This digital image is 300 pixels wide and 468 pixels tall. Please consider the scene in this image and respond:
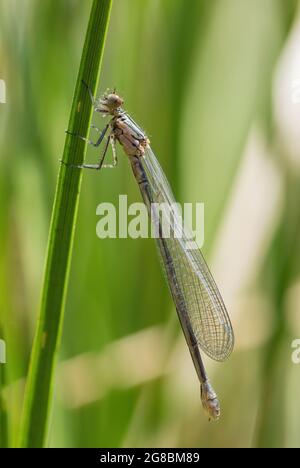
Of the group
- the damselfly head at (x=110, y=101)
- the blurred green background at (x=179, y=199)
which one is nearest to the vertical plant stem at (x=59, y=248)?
the blurred green background at (x=179, y=199)

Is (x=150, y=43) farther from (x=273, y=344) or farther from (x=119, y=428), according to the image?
(x=119, y=428)

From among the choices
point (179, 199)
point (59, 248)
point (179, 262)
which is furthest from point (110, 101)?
point (59, 248)

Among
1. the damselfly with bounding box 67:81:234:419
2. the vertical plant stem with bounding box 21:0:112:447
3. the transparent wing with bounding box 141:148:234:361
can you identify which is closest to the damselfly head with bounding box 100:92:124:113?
the damselfly with bounding box 67:81:234:419

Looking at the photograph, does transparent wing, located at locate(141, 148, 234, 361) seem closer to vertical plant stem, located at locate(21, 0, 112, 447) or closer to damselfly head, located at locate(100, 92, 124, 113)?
damselfly head, located at locate(100, 92, 124, 113)

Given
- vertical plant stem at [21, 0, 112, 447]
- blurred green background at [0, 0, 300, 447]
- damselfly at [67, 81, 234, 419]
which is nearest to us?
vertical plant stem at [21, 0, 112, 447]

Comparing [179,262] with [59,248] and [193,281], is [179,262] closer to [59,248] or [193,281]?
[193,281]

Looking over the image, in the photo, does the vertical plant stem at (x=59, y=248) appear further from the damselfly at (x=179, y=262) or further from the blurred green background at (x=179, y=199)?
the damselfly at (x=179, y=262)

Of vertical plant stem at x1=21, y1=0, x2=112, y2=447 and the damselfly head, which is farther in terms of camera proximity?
the damselfly head

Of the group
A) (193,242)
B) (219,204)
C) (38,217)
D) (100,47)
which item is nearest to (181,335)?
(193,242)
